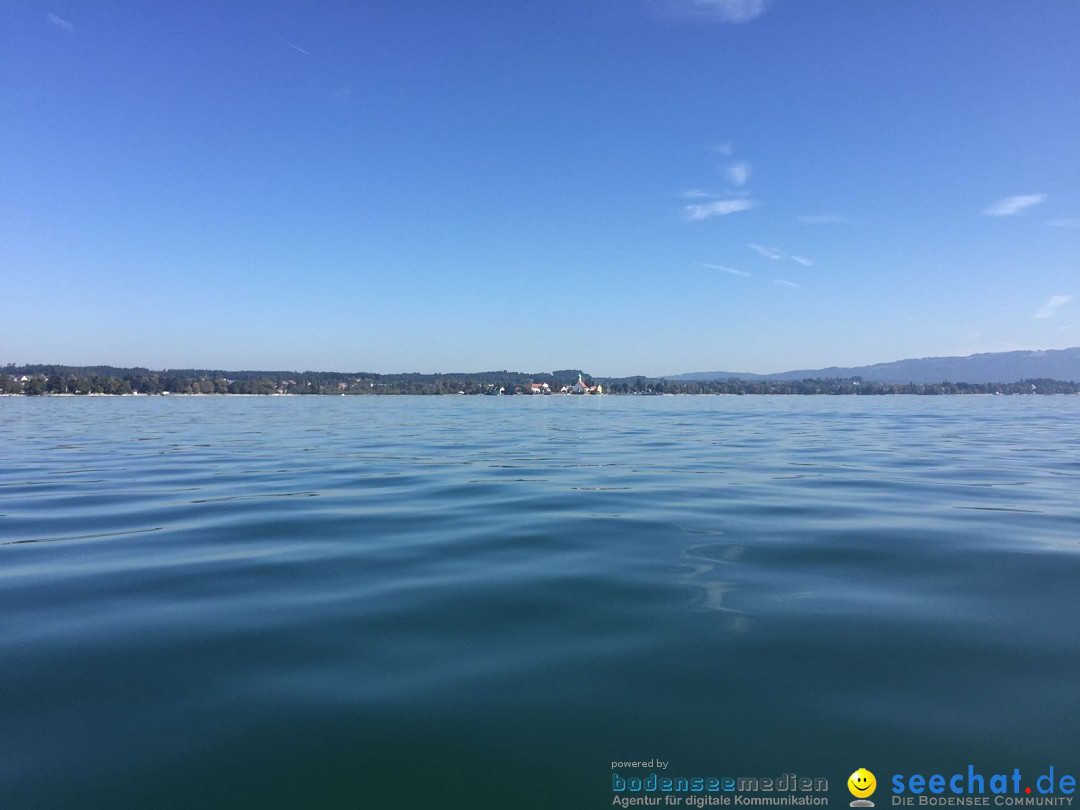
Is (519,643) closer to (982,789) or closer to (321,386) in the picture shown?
(982,789)

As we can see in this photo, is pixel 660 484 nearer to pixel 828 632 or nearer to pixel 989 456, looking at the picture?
pixel 828 632

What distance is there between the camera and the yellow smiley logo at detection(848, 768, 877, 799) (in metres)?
3.98

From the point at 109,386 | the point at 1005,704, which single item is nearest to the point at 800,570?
the point at 1005,704

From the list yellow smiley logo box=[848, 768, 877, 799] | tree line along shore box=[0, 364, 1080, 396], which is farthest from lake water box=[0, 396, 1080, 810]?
tree line along shore box=[0, 364, 1080, 396]

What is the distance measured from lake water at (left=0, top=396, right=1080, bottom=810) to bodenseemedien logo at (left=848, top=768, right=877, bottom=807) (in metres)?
0.06

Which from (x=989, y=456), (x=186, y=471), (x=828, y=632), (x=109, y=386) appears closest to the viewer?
(x=828, y=632)

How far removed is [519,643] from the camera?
19.6 feet

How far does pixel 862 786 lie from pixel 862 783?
18mm

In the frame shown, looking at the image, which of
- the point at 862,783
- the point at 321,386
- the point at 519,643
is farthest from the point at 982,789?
the point at 321,386

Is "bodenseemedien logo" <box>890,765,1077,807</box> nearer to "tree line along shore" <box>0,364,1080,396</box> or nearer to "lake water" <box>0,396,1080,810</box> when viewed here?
"lake water" <box>0,396,1080,810</box>

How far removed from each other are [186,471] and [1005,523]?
Result: 19.1 metres

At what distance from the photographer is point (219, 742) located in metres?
4.45

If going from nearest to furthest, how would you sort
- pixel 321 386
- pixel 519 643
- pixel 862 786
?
pixel 862 786 → pixel 519 643 → pixel 321 386

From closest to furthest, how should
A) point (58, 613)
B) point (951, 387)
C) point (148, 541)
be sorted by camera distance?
point (58, 613) → point (148, 541) → point (951, 387)
